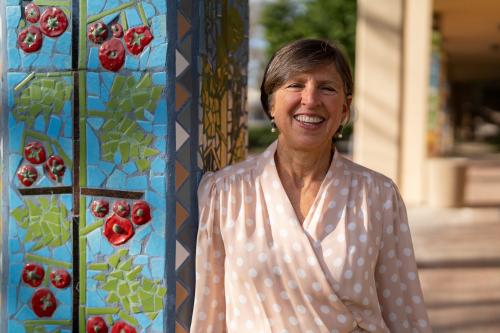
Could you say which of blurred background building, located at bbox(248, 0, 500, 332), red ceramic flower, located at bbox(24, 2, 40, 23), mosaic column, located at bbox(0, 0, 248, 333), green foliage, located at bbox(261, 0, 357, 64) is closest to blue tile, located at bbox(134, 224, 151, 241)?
mosaic column, located at bbox(0, 0, 248, 333)

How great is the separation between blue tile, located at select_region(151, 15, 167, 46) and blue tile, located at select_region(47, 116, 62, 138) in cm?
36

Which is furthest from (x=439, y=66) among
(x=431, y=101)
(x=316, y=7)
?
(x=316, y=7)

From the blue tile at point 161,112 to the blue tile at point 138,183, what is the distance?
0.16 m

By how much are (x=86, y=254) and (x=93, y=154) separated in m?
0.28

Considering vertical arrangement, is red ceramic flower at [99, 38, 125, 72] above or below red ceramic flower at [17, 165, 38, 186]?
above

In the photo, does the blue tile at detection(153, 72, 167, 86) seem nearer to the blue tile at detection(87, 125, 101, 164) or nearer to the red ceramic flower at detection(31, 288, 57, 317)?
the blue tile at detection(87, 125, 101, 164)

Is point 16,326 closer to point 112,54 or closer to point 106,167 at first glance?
point 106,167

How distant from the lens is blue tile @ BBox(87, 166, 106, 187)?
2057 mm

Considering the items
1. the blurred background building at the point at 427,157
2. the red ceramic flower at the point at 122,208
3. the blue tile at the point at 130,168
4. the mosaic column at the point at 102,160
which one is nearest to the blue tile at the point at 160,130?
the mosaic column at the point at 102,160

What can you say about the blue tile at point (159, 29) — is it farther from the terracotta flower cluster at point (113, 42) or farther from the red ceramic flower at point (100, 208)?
the red ceramic flower at point (100, 208)

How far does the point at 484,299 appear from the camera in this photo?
6.08 metres

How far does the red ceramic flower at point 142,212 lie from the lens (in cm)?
202

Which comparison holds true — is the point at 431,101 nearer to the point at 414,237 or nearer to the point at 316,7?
the point at 316,7

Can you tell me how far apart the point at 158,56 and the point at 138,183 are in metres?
0.35
